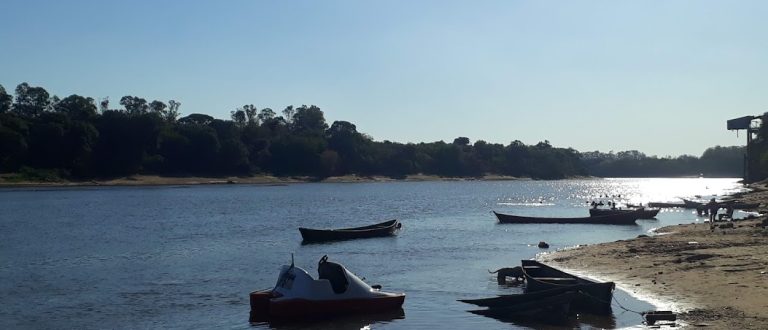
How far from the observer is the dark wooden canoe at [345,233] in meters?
52.8

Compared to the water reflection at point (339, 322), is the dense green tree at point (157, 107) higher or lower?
higher

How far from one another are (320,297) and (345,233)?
98.3 ft

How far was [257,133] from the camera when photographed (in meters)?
191

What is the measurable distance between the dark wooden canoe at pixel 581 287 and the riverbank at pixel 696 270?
1735mm

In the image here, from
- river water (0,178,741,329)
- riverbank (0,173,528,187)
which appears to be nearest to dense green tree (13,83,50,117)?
riverbank (0,173,528,187)

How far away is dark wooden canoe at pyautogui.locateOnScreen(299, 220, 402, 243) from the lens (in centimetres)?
5284

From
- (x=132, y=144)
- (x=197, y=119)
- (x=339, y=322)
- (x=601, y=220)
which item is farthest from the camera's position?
(x=197, y=119)

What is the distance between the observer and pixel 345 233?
54.8 m

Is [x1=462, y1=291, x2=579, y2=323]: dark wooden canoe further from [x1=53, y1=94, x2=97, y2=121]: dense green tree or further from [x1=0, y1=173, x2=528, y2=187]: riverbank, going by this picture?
[x1=53, y1=94, x2=97, y2=121]: dense green tree

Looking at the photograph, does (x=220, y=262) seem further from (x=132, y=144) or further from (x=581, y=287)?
(x=132, y=144)

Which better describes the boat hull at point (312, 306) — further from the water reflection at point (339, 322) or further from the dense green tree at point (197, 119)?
the dense green tree at point (197, 119)

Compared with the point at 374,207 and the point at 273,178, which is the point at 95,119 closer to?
the point at 273,178

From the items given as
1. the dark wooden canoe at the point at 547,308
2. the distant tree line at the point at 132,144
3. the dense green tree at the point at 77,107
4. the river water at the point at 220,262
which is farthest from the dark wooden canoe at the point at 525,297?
the dense green tree at the point at 77,107

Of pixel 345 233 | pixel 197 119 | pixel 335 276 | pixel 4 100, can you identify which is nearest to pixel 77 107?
pixel 4 100
